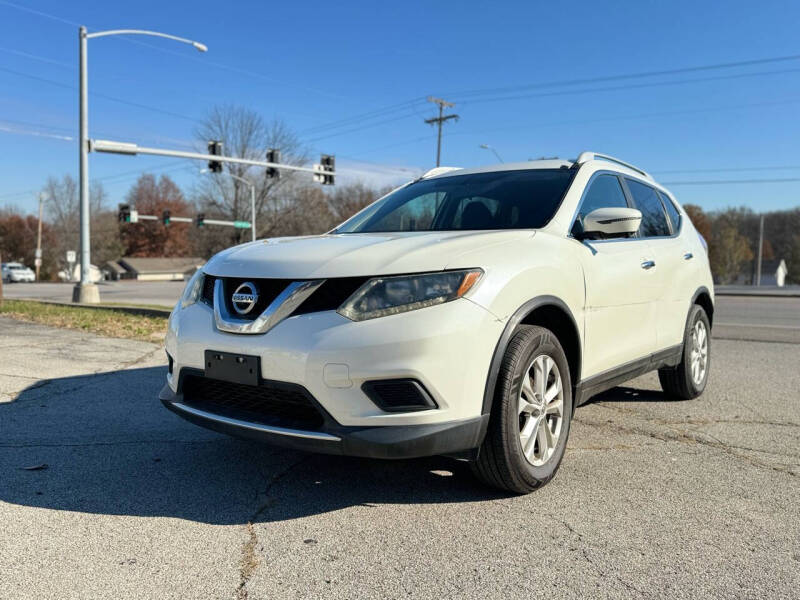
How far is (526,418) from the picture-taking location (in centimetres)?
322

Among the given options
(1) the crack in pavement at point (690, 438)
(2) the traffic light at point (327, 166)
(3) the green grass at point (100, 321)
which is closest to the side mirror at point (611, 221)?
(1) the crack in pavement at point (690, 438)

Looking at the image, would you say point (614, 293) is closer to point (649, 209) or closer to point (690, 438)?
point (690, 438)

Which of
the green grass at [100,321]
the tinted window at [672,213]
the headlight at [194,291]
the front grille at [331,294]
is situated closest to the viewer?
the front grille at [331,294]

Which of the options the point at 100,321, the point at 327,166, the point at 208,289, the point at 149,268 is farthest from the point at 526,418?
the point at 149,268

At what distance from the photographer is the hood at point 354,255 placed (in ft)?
9.40

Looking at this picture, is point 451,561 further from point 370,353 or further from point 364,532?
point 370,353

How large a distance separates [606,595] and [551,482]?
1155 mm

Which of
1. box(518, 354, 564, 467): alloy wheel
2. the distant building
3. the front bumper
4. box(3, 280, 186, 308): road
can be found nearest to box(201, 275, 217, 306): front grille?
the front bumper

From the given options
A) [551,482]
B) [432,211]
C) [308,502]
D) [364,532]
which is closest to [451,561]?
[364,532]

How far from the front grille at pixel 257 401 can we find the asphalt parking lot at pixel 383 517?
1.43ft

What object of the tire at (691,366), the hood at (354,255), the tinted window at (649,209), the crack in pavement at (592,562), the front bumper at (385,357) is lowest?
the crack in pavement at (592,562)

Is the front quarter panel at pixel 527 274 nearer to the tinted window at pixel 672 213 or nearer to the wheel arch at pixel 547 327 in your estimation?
the wheel arch at pixel 547 327

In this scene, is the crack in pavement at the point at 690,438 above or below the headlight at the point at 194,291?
below

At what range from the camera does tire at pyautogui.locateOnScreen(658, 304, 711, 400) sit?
5.18 metres
